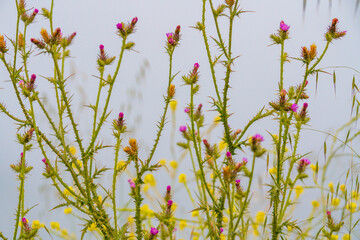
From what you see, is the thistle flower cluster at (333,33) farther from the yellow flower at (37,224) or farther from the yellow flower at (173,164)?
the yellow flower at (37,224)

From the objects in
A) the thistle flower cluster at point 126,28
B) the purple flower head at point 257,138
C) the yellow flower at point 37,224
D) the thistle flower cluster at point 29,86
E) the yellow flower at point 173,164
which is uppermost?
the thistle flower cluster at point 126,28

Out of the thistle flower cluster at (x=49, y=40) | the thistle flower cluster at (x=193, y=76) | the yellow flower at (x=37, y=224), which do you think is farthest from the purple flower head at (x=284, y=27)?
the yellow flower at (x=37, y=224)

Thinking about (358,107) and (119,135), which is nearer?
(119,135)

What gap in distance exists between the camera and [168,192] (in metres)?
2.27

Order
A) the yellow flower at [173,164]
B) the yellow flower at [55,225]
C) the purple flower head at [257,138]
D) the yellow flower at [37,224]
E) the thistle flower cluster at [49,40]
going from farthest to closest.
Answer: the yellow flower at [55,225], the yellow flower at [37,224], the yellow flower at [173,164], the thistle flower cluster at [49,40], the purple flower head at [257,138]

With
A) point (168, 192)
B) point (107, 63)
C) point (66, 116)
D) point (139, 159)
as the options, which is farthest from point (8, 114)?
→ point (168, 192)

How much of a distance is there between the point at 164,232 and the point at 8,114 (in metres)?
1.07

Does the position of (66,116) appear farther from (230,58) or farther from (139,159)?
(230,58)

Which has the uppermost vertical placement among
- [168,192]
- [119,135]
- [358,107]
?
[358,107]

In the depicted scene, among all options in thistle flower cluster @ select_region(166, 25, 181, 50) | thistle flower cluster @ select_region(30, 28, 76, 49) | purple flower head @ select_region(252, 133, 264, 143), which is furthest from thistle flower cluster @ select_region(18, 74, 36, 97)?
purple flower head @ select_region(252, 133, 264, 143)

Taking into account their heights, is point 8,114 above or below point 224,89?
below

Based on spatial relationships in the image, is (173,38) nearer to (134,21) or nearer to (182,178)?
(134,21)

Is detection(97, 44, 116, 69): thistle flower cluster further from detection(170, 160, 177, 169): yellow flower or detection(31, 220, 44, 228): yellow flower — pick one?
detection(31, 220, 44, 228): yellow flower

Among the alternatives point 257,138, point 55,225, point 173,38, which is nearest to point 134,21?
point 173,38
